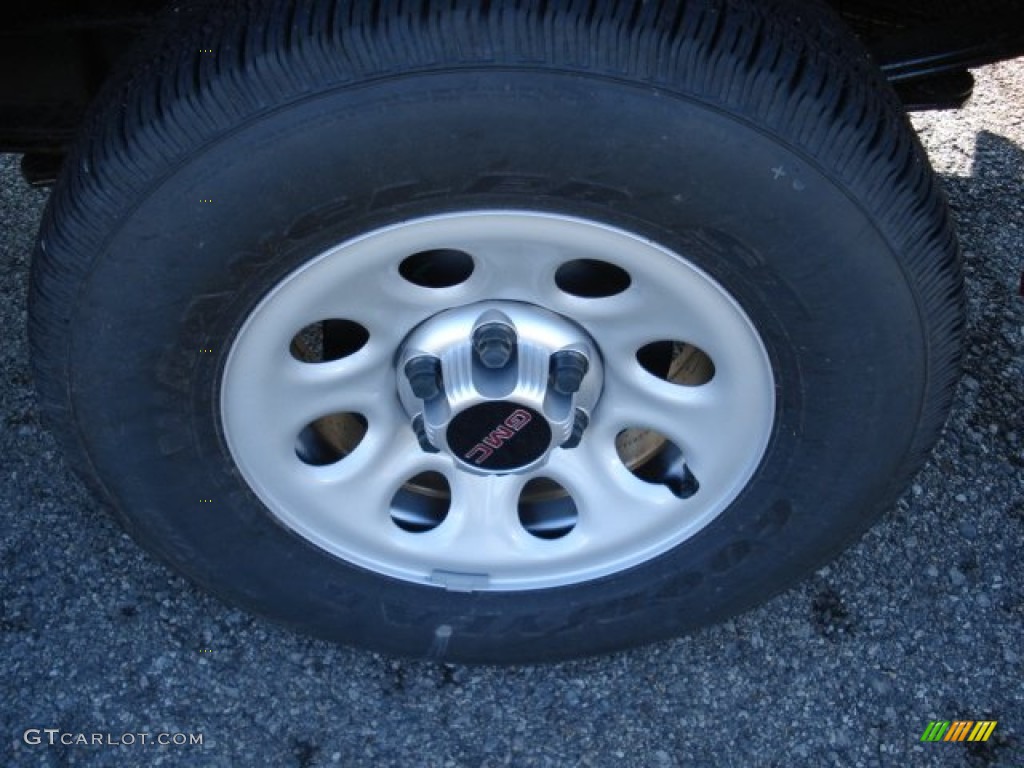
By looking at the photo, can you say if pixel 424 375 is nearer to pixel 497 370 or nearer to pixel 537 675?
pixel 497 370

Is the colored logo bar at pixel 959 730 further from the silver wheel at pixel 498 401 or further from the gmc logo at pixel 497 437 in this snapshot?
the gmc logo at pixel 497 437

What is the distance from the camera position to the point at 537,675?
2.25m

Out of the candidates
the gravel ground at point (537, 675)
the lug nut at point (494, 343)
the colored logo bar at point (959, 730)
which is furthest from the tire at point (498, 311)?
the colored logo bar at point (959, 730)

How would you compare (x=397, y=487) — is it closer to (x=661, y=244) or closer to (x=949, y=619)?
(x=661, y=244)

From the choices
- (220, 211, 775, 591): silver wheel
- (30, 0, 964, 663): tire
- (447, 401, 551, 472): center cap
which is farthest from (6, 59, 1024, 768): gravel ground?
(447, 401, 551, 472): center cap

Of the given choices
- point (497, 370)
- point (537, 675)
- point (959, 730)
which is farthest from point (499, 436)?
point (959, 730)

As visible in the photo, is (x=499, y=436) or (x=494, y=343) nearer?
(x=494, y=343)

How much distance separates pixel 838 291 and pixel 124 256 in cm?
100

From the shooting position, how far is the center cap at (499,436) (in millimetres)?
1873

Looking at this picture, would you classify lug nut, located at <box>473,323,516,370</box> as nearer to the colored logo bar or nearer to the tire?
the tire

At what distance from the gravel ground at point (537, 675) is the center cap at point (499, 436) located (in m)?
0.52

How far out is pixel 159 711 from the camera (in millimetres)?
2166

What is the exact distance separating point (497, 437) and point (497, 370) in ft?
0.40

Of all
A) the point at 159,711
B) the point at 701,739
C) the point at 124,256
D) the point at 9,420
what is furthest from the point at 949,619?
the point at 9,420
